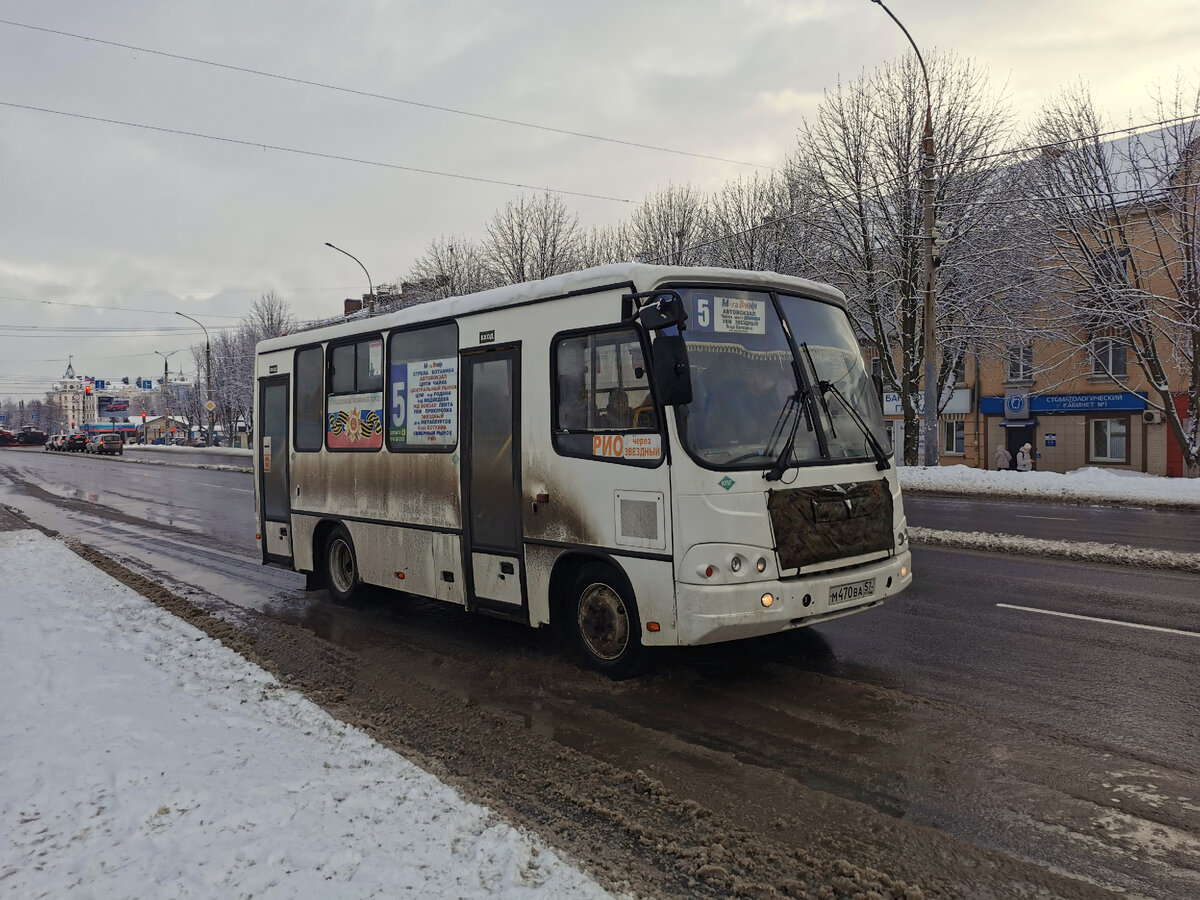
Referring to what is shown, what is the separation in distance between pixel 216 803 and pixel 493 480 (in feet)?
11.6

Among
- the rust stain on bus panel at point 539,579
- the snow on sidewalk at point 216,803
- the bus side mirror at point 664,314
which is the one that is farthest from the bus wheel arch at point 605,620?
the snow on sidewalk at point 216,803

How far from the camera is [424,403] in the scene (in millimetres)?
7852

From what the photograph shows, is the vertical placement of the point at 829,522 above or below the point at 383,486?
below

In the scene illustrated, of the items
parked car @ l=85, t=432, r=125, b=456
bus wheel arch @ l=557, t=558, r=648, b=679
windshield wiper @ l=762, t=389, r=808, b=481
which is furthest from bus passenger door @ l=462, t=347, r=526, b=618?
parked car @ l=85, t=432, r=125, b=456

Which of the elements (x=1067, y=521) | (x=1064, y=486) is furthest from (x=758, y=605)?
(x=1064, y=486)

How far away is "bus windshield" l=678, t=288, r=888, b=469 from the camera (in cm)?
570

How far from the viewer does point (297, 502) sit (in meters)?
9.81

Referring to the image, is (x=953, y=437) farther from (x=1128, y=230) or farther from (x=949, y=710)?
(x=949, y=710)

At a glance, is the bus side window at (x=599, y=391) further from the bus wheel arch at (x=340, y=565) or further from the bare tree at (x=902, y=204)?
the bare tree at (x=902, y=204)

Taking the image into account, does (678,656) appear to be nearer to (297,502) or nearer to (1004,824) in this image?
(1004,824)

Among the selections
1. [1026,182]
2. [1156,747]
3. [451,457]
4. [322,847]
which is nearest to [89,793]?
[322,847]

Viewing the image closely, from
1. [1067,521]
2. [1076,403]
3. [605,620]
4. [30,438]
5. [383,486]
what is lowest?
[1067,521]

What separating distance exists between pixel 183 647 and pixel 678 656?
4.06 metres

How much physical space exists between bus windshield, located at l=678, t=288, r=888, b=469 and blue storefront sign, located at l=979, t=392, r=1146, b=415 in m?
34.0
